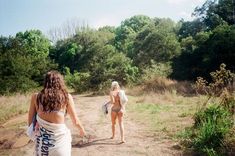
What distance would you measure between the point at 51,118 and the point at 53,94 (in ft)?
0.98

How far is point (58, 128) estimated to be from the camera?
4242 mm

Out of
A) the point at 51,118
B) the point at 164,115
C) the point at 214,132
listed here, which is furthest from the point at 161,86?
the point at 51,118

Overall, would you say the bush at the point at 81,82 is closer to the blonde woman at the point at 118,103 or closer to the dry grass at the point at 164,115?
the dry grass at the point at 164,115

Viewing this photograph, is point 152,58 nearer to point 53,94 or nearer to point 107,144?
point 107,144

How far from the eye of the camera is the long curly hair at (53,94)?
4230 millimetres

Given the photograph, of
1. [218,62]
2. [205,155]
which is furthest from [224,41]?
[205,155]

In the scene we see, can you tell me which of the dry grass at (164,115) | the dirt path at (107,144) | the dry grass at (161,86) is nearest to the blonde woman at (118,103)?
the dirt path at (107,144)

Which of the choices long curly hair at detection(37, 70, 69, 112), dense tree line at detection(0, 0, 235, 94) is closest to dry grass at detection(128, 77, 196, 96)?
dense tree line at detection(0, 0, 235, 94)

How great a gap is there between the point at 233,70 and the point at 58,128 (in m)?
23.0

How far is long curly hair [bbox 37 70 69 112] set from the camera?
13.9 feet

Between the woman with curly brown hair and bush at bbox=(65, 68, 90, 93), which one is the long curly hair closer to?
the woman with curly brown hair

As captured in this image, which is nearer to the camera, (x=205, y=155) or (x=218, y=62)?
(x=205, y=155)

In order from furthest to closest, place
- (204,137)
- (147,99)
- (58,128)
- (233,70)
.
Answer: (233,70), (147,99), (204,137), (58,128)

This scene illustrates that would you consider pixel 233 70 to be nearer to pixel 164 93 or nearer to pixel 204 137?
pixel 164 93
